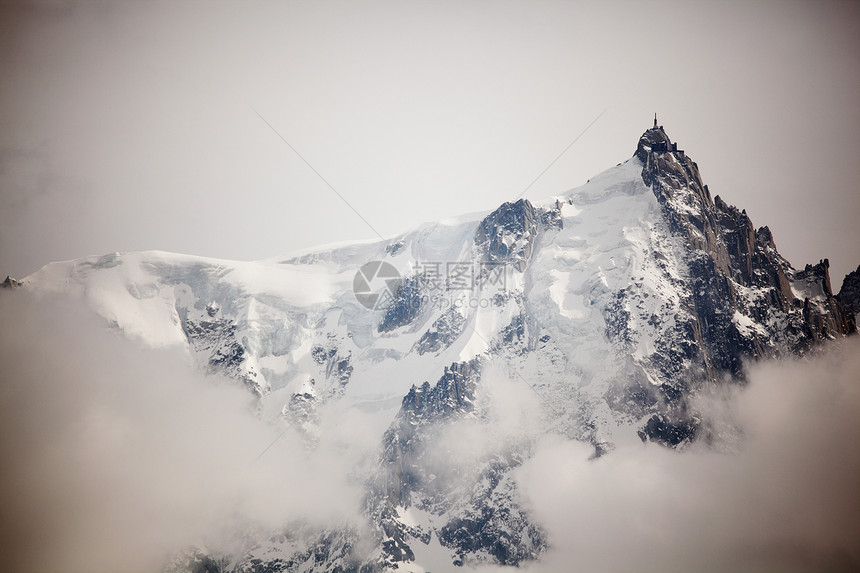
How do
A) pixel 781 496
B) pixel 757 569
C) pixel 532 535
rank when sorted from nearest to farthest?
pixel 757 569, pixel 781 496, pixel 532 535

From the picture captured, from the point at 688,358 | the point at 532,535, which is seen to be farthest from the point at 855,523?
the point at 532,535

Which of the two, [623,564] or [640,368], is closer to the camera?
[623,564]

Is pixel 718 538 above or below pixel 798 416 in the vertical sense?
below

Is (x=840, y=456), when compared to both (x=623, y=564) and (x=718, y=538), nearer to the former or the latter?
(x=718, y=538)

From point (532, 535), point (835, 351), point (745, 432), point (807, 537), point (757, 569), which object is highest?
point (835, 351)

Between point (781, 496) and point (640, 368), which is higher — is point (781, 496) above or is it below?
below

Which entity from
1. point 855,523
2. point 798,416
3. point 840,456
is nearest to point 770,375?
point 798,416

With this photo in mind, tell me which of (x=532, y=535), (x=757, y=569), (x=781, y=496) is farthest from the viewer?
(x=532, y=535)

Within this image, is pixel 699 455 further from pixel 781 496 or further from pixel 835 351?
pixel 835 351

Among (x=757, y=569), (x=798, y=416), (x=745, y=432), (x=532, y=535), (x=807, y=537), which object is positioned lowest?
(x=532, y=535)
